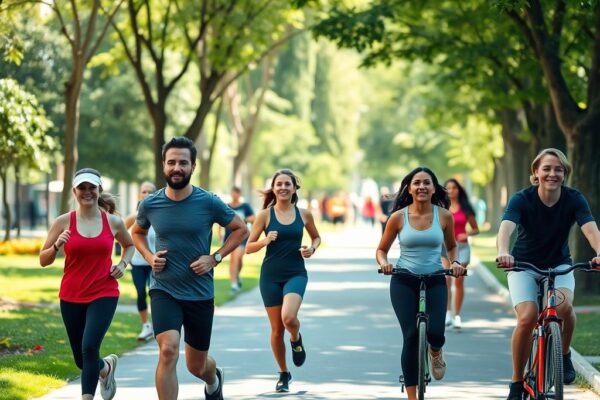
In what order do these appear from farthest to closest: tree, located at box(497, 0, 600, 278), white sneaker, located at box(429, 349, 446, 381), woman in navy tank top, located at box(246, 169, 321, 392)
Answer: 1. tree, located at box(497, 0, 600, 278)
2. woman in navy tank top, located at box(246, 169, 321, 392)
3. white sneaker, located at box(429, 349, 446, 381)

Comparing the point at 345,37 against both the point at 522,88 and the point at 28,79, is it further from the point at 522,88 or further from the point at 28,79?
the point at 28,79

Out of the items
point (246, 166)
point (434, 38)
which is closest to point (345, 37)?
point (434, 38)

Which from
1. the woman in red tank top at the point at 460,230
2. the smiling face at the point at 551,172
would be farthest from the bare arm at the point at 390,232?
the woman in red tank top at the point at 460,230

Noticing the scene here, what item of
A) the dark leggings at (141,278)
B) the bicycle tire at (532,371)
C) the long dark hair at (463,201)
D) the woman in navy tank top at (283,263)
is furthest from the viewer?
the long dark hair at (463,201)

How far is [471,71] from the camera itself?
94.4ft

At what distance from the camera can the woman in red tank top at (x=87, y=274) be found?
32.9 feet

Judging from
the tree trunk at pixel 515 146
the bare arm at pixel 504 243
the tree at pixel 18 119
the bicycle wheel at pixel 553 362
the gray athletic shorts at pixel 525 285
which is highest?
the tree trunk at pixel 515 146

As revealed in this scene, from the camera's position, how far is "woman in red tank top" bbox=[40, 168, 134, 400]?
10023mm

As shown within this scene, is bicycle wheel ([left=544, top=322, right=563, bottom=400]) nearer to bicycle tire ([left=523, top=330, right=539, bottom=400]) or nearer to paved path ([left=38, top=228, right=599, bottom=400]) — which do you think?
bicycle tire ([left=523, top=330, right=539, bottom=400])

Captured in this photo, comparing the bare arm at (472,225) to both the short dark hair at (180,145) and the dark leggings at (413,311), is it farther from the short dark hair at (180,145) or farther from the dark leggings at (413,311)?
the short dark hair at (180,145)

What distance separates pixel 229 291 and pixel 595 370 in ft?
43.2

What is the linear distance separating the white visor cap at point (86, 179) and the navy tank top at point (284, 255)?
241 centimetres

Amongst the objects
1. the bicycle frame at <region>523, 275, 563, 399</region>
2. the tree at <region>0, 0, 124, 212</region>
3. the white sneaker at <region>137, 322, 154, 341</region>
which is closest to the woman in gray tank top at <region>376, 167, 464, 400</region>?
the bicycle frame at <region>523, 275, 563, 399</region>

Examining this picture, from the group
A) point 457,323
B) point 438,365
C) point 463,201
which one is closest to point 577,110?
point 463,201
